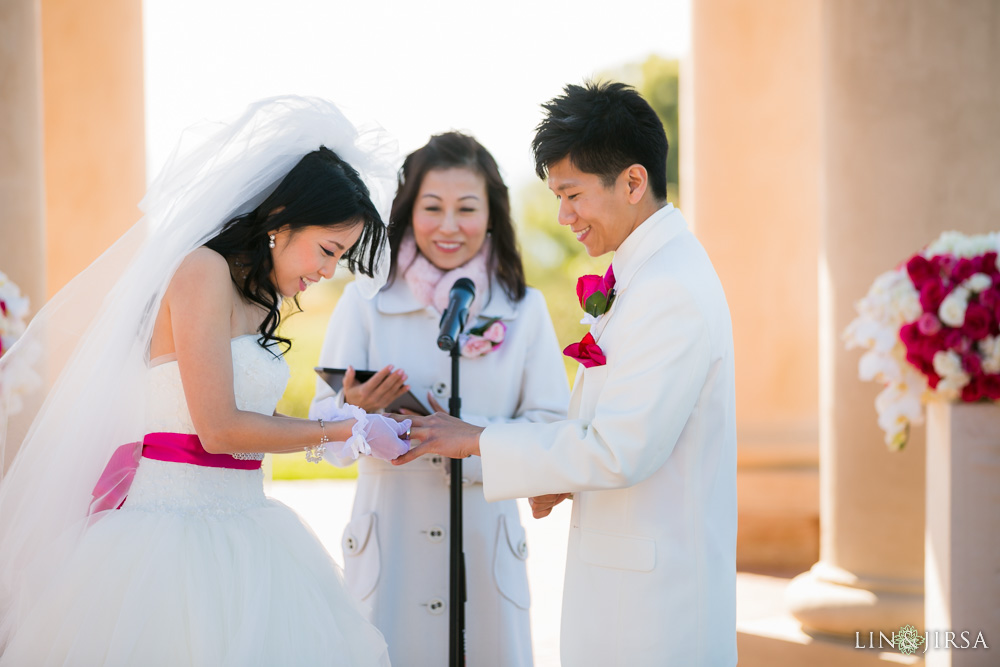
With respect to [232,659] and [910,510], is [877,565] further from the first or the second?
[232,659]

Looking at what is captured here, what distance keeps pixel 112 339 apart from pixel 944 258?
11.1 feet

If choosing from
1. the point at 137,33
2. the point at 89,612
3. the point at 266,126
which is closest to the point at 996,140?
the point at 266,126

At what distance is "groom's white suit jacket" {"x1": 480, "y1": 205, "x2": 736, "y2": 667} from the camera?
2416mm

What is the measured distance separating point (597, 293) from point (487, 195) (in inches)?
46.5

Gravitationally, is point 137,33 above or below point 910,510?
above

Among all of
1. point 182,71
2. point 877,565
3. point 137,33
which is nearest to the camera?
point 877,565

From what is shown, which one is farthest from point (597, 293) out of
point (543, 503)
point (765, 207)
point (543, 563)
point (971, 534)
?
point (543, 563)

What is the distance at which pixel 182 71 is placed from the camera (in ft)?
39.9

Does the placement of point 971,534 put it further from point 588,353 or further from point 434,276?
point 434,276

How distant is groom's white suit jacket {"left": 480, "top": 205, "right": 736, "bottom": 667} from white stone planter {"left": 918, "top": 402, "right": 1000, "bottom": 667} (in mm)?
1708

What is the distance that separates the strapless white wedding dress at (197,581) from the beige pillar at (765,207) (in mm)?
5542

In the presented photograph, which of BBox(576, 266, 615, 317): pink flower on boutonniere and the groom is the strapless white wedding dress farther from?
BBox(576, 266, 615, 317): pink flower on boutonniere

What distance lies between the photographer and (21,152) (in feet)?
14.4

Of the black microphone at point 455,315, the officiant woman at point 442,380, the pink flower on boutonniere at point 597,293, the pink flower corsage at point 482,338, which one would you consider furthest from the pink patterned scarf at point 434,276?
the pink flower on boutonniere at point 597,293
